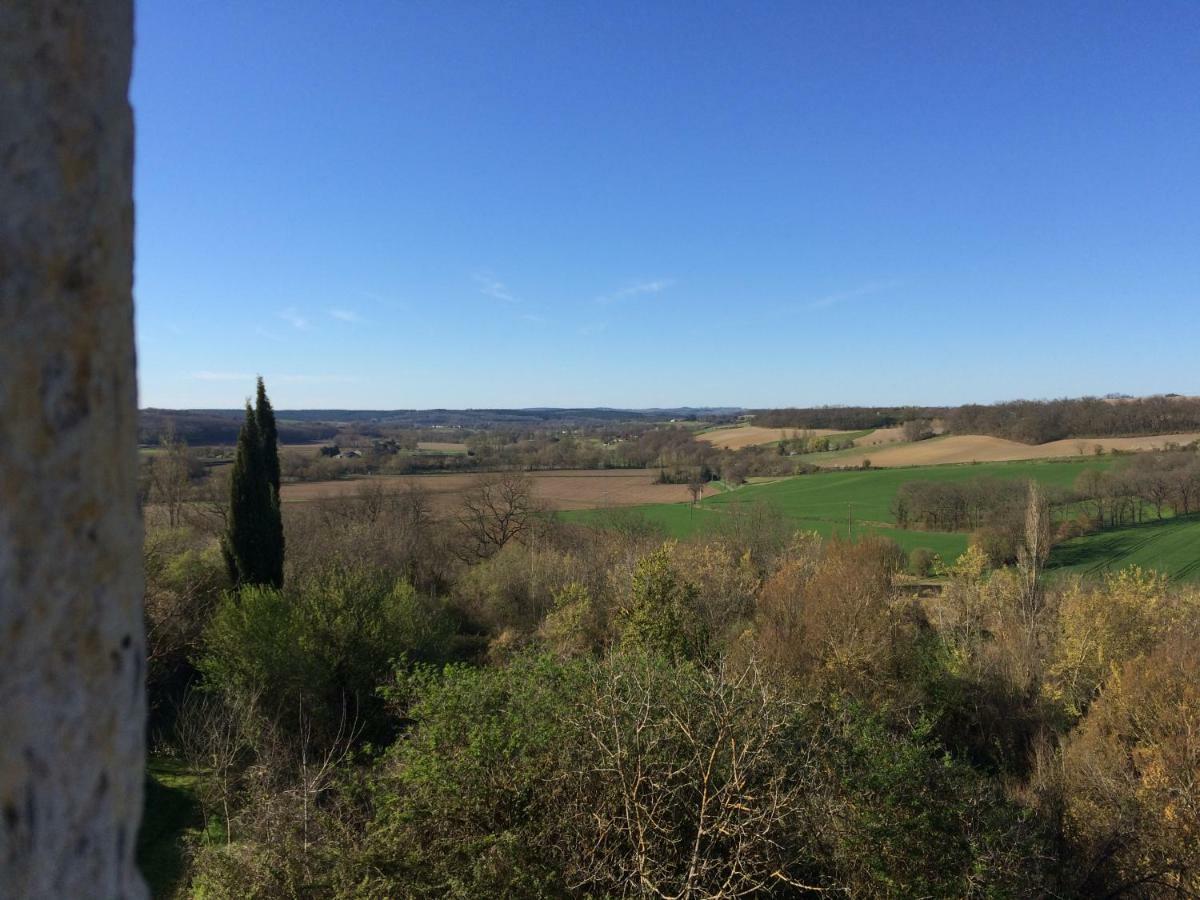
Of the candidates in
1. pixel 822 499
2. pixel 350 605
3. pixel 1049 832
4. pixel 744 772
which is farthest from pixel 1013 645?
pixel 822 499

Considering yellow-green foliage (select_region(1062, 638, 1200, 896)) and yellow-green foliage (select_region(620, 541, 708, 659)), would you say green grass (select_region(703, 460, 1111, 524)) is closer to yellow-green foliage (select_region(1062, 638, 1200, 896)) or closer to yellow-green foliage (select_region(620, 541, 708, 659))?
yellow-green foliage (select_region(620, 541, 708, 659))

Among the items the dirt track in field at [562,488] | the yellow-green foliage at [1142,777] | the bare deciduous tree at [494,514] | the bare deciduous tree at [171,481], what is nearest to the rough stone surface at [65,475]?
the yellow-green foliage at [1142,777]

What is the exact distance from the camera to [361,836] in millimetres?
8086

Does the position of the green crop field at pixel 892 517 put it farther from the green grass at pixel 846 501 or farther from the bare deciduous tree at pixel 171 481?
the bare deciduous tree at pixel 171 481

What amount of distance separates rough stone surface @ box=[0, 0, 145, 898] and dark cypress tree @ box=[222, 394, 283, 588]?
21.2 meters

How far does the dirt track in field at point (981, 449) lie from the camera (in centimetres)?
4903

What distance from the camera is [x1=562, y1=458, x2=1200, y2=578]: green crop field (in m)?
33.1

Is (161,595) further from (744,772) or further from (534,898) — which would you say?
(744,772)

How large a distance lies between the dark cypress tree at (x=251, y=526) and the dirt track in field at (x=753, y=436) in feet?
168

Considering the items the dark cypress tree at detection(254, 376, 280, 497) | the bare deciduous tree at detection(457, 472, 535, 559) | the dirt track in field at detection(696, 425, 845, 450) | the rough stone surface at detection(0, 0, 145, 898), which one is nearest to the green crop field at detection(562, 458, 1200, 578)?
the bare deciduous tree at detection(457, 472, 535, 559)

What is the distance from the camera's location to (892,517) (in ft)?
139

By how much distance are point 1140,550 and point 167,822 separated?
135ft

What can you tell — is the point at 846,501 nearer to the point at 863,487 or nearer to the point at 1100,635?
the point at 863,487

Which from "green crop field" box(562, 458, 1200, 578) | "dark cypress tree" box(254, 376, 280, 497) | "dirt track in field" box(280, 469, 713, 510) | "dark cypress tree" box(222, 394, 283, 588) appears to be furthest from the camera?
"dirt track in field" box(280, 469, 713, 510)
